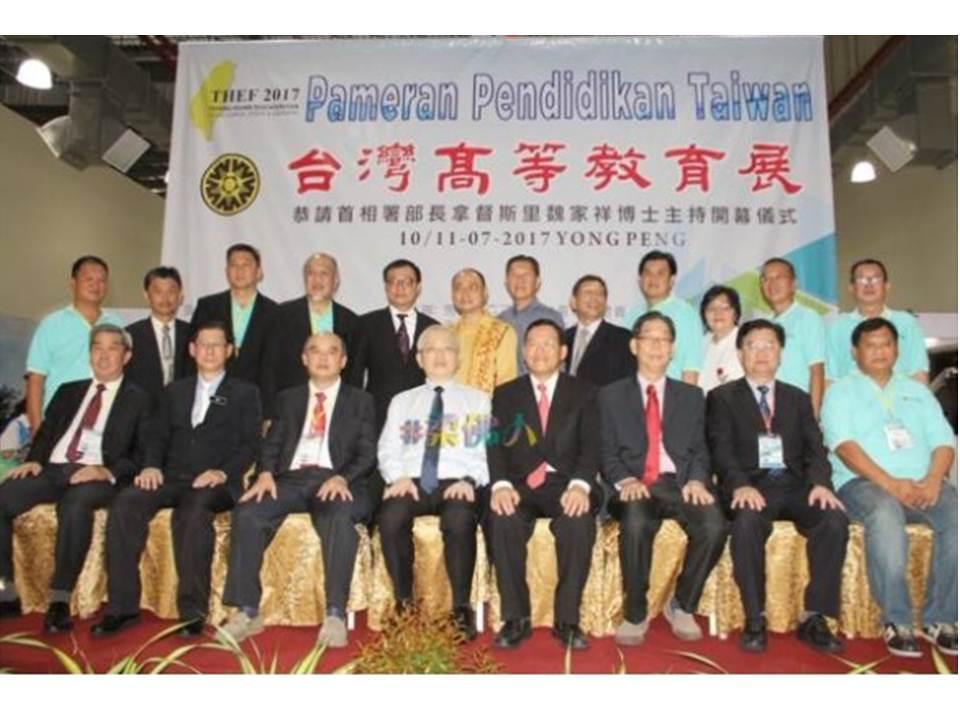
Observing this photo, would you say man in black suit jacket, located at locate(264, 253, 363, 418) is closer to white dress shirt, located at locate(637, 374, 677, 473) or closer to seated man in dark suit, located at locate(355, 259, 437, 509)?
seated man in dark suit, located at locate(355, 259, 437, 509)

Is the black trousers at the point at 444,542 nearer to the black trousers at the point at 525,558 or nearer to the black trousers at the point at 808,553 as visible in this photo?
the black trousers at the point at 525,558

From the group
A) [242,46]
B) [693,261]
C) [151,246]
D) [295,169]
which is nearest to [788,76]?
[693,261]

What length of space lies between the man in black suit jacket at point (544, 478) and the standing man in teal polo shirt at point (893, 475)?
99cm

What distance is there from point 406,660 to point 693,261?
10.3 ft

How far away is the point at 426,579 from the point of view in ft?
9.41

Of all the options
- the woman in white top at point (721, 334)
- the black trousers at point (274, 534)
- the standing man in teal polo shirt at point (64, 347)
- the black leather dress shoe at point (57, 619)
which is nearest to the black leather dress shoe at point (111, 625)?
the black leather dress shoe at point (57, 619)

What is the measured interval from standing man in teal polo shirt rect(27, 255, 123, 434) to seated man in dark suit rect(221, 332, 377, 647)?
1214 mm

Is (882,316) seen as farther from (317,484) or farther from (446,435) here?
(317,484)

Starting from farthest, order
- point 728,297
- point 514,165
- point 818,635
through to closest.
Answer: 1. point 514,165
2. point 728,297
3. point 818,635

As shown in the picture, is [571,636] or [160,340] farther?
[160,340]

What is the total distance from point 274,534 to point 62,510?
800 millimetres

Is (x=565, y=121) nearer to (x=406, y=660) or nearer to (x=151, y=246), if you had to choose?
(x=406, y=660)

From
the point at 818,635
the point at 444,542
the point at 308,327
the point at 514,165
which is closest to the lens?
the point at 818,635

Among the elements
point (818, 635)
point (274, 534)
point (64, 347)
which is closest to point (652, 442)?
point (818, 635)
